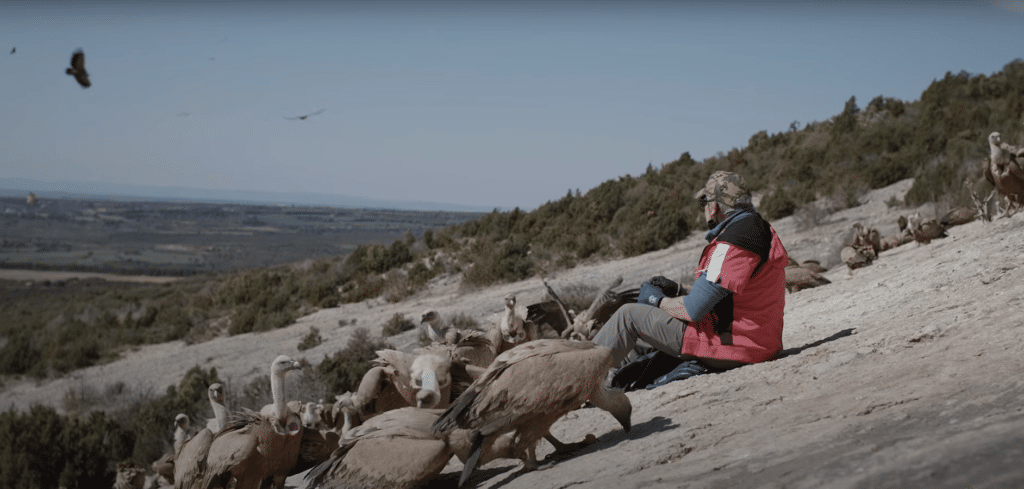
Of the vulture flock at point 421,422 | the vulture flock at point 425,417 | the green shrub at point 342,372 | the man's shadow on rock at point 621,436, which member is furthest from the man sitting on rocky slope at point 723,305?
the green shrub at point 342,372

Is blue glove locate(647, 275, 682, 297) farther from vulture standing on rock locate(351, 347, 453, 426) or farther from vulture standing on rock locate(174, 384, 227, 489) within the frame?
vulture standing on rock locate(174, 384, 227, 489)

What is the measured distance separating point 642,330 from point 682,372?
48cm

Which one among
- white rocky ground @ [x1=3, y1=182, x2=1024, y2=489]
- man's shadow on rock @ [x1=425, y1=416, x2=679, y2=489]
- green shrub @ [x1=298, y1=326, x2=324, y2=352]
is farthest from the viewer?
green shrub @ [x1=298, y1=326, x2=324, y2=352]

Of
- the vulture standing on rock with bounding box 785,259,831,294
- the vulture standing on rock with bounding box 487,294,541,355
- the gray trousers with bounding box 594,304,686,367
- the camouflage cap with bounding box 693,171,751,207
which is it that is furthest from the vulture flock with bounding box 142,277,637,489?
the vulture standing on rock with bounding box 785,259,831,294

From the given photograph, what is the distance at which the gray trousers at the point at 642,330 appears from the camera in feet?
18.0

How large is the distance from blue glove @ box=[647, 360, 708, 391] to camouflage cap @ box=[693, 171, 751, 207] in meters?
1.28

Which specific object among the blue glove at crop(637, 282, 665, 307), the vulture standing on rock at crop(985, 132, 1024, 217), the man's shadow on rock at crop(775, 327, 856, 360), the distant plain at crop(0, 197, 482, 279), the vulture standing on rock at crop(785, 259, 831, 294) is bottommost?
the distant plain at crop(0, 197, 482, 279)

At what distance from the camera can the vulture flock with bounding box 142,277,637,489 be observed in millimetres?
3904

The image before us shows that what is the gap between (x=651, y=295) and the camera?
5672mm

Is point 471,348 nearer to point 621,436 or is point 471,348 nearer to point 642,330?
point 642,330

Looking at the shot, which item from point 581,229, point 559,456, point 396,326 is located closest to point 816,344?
point 559,456

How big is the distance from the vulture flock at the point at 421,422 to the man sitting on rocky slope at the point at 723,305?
3.23 ft

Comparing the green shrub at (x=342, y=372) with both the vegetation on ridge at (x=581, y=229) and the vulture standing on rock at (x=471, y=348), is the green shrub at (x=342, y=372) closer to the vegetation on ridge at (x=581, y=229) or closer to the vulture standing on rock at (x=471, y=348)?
the vulture standing on rock at (x=471, y=348)

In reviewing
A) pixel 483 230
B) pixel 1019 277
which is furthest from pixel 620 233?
pixel 1019 277
